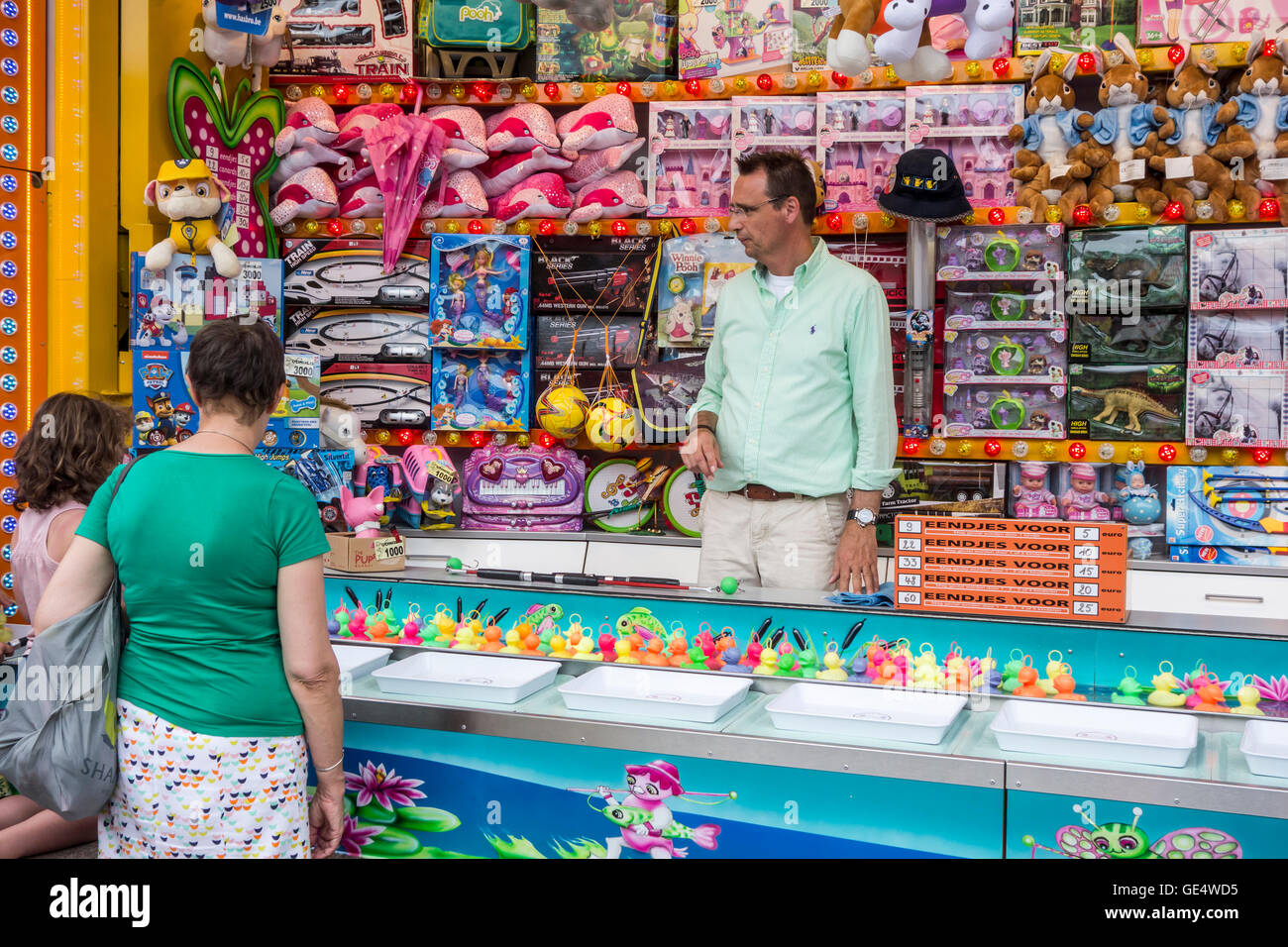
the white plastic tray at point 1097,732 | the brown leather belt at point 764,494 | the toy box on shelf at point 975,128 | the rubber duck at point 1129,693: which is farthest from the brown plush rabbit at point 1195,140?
the white plastic tray at point 1097,732

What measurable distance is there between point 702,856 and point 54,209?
3611mm

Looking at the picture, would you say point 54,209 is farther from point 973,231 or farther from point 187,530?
point 973,231

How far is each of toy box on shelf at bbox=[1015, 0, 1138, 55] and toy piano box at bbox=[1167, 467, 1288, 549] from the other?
164cm

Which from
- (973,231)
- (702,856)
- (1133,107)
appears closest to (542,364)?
(973,231)

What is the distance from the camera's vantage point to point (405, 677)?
7.63 ft

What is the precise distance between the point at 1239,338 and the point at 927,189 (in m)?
1.27

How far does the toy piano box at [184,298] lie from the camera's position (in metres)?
4.21

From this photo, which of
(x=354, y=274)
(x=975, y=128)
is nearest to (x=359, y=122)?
(x=354, y=274)

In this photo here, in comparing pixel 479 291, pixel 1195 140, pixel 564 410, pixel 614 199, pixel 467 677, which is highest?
pixel 1195 140

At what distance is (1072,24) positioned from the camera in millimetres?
4348

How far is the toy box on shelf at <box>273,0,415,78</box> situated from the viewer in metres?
4.88

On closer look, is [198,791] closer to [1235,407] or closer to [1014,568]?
[1014,568]

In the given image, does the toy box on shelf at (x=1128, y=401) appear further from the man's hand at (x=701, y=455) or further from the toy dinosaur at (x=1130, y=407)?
the man's hand at (x=701, y=455)

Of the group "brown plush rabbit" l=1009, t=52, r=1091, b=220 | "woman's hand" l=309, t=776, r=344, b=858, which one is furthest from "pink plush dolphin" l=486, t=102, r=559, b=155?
"woman's hand" l=309, t=776, r=344, b=858
